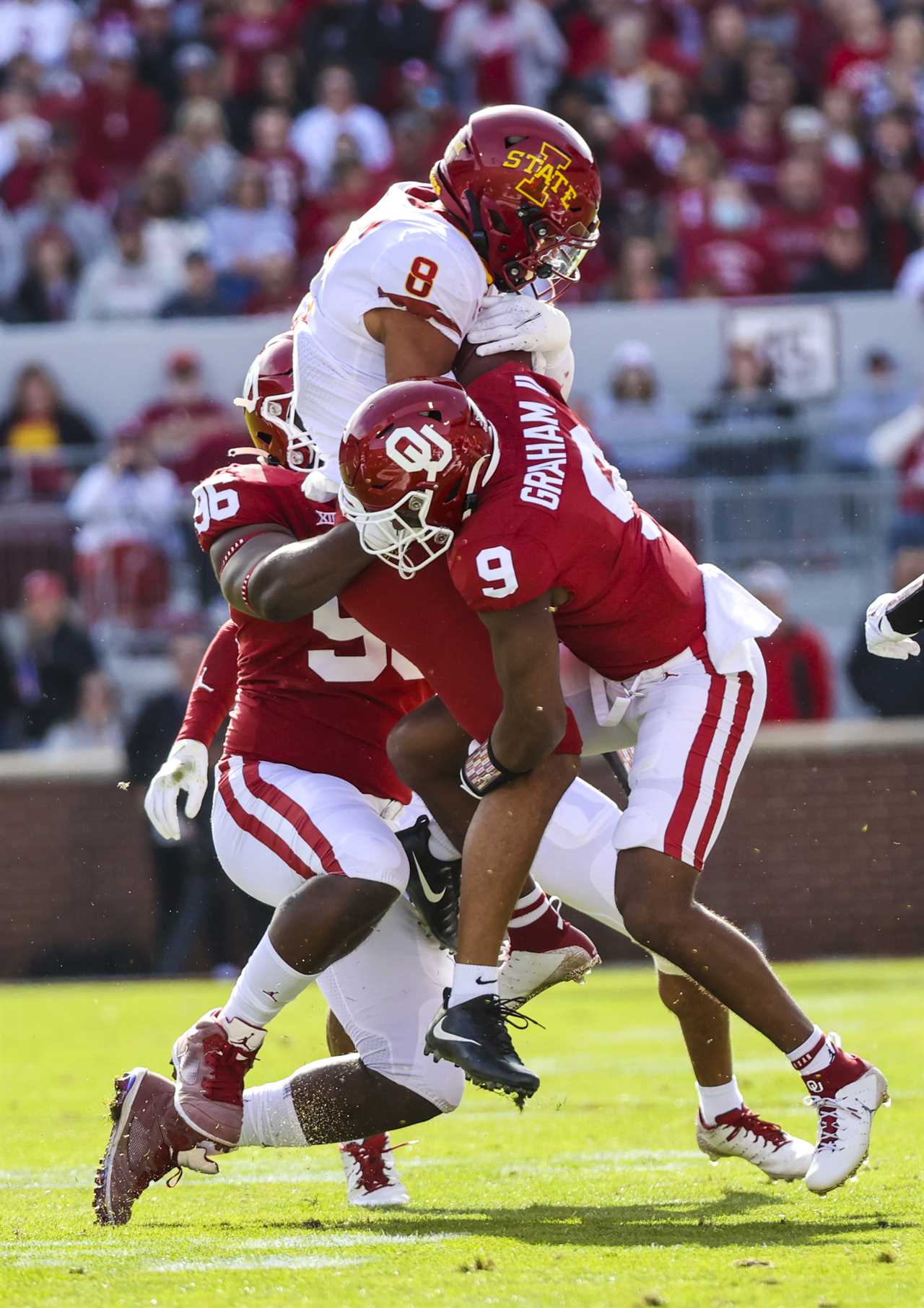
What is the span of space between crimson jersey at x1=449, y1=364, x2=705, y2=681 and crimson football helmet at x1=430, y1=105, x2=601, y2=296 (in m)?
0.28

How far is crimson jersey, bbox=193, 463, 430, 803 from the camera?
4.27 meters

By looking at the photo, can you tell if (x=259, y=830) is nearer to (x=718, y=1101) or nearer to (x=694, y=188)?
(x=718, y=1101)

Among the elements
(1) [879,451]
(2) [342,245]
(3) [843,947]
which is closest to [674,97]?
(1) [879,451]

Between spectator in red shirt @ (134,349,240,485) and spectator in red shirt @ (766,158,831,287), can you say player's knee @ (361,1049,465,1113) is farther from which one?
spectator in red shirt @ (766,158,831,287)

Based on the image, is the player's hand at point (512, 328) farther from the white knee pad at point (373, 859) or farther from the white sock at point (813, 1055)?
the white sock at point (813, 1055)

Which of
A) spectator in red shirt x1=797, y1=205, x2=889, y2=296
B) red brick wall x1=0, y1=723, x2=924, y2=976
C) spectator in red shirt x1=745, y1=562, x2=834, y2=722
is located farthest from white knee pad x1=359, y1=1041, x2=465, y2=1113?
spectator in red shirt x1=797, y1=205, x2=889, y2=296

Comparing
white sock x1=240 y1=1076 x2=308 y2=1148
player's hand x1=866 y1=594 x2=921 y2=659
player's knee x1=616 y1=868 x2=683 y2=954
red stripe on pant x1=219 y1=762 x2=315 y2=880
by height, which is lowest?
white sock x1=240 y1=1076 x2=308 y2=1148

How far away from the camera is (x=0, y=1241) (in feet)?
12.3

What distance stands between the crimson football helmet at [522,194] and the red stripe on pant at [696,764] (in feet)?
2.74

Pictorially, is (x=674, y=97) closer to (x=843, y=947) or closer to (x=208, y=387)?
(x=208, y=387)

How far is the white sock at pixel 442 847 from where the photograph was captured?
13.8 ft

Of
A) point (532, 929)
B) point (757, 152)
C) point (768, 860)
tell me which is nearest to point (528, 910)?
point (532, 929)

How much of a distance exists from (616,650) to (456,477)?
0.51m

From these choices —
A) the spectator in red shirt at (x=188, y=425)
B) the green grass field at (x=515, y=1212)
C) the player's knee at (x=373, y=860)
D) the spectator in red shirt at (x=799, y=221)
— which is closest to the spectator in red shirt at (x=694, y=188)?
the spectator in red shirt at (x=799, y=221)
